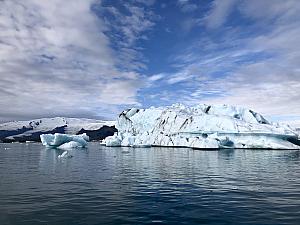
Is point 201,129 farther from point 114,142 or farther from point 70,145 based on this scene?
point 70,145

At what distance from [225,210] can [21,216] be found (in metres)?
6.35

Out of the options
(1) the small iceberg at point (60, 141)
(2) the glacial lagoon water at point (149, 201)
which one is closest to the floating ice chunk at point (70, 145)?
(1) the small iceberg at point (60, 141)

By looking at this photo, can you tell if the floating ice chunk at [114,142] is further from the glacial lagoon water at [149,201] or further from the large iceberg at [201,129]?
the glacial lagoon water at [149,201]

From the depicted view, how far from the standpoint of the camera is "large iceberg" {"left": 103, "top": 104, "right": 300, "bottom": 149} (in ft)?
172

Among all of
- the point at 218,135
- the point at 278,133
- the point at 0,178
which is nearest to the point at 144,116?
the point at 218,135

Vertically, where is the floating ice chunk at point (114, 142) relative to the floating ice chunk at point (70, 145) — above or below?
above

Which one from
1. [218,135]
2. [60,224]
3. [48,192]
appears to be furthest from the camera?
[218,135]

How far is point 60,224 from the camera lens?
869 cm

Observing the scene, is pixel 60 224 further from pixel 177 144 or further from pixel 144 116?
pixel 144 116

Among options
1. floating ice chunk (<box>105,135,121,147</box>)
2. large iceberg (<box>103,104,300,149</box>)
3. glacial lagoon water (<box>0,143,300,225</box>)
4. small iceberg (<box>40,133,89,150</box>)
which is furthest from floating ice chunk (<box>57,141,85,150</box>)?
glacial lagoon water (<box>0,143,300,225</box>)

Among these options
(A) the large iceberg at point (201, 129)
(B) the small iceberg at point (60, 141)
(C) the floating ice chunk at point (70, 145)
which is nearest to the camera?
(A) the large iceberg at point (201, 129)

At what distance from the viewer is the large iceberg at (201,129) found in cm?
5231

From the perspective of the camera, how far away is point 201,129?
58844mm

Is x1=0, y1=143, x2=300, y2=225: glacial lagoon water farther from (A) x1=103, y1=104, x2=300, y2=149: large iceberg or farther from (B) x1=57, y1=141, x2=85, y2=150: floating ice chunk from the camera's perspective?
(B) x1=57, y1=141, x2=85, y2=150: floating ice chunk
